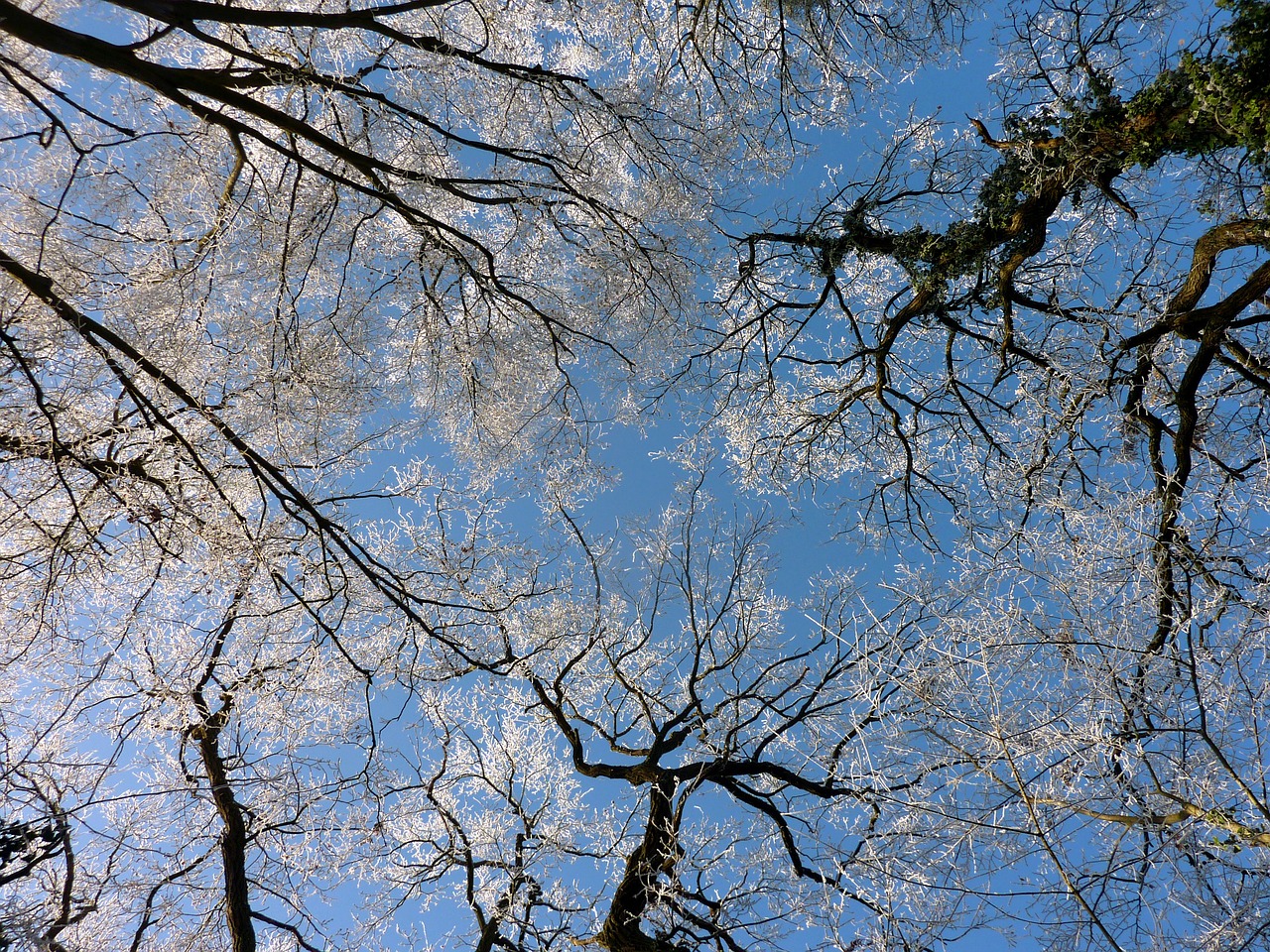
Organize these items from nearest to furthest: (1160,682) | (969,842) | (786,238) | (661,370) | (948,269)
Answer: (969,842) < (1160,682) < (948,269) < (786,238) < (661,370)

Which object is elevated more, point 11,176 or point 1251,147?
point 11,176

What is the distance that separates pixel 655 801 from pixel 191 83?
4.91 m

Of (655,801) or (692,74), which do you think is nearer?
(692,74)

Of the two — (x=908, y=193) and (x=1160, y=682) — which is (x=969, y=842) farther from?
(x=908, y=193)

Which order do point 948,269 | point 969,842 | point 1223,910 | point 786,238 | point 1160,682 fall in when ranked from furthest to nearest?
point 786,238 < point 948,269 < point 1160,682 < point 969,842 < point 1223,910

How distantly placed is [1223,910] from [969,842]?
94 cm

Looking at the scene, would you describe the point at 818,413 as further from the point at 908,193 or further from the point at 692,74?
the point at 692,74

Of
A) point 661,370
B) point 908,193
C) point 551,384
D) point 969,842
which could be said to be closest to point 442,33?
point 551,384

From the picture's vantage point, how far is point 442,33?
3689 mm

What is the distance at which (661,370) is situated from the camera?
17.1 ft

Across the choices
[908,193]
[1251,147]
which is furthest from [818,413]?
[1251,147]

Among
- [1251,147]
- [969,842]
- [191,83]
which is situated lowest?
[969,842]

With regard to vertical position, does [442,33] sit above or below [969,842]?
above

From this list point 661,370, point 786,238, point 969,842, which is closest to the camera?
point 969,842
